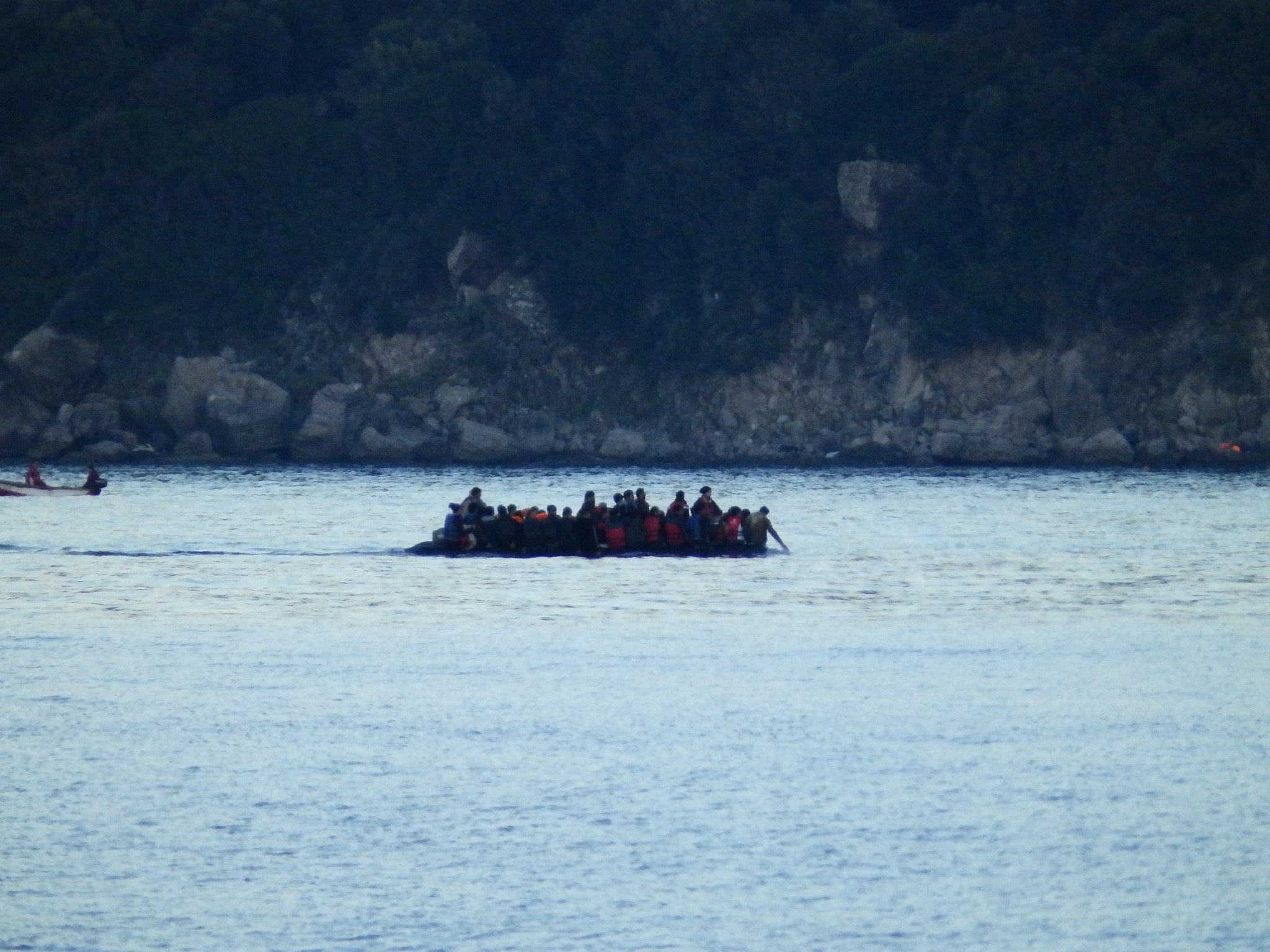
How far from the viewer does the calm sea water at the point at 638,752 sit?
19188 mm

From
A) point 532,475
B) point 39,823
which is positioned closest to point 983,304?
point 532,475

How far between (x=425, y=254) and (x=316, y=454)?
11.3 m

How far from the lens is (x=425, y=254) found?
94.1 meters

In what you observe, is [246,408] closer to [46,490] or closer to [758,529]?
[46,490]

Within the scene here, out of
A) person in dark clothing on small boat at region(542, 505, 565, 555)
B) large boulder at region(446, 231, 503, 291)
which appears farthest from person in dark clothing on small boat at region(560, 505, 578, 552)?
large boulder at region(446, 231, 503, 291)

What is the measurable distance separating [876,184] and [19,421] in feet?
137

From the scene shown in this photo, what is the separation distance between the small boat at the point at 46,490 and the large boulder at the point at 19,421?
30.2m

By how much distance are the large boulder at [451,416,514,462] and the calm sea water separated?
40.0 m

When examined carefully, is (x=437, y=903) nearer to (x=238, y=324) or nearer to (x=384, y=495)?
(x=384, y=495)

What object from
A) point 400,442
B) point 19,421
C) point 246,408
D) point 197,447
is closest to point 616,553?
point 400,442

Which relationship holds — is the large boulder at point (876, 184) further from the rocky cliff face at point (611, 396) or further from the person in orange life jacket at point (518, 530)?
the person in orange life jacket at point (518, 530)

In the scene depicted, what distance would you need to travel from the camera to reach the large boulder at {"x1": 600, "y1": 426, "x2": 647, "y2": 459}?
89.1 metres

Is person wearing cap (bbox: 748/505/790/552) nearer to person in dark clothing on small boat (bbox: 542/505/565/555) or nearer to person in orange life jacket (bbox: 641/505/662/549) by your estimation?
person in orange life jacket (bbox: 641/505/662/549)

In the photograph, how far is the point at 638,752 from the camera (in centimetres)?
2573
